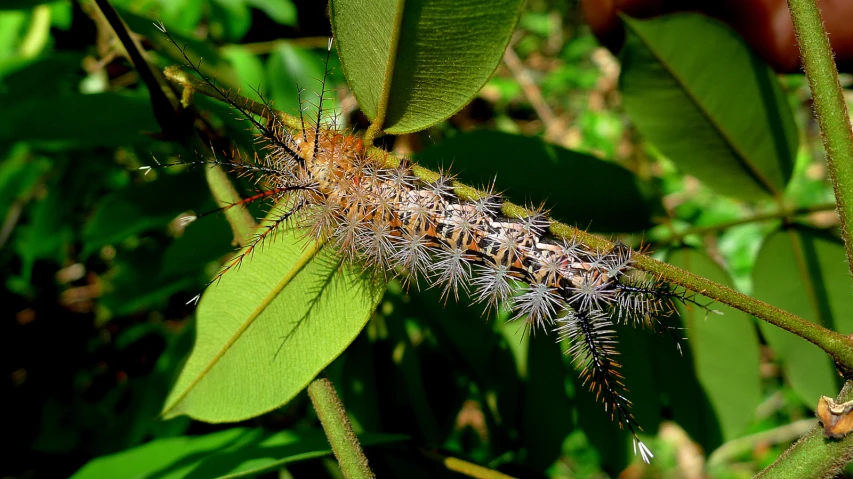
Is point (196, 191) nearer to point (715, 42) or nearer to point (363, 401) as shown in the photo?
point (363, 401)

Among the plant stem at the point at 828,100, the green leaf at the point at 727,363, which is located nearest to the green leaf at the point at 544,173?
the green leaf at the point at 727,363

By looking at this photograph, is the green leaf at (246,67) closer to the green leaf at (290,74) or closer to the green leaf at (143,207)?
the green leaf at (290,74)

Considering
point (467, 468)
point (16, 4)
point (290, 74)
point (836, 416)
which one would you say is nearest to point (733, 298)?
point (836, 416)

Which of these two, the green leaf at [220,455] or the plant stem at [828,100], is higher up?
the plant stem at [828,100]

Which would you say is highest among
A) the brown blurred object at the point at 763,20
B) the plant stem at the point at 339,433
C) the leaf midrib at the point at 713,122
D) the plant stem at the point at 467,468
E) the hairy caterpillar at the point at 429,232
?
the brown blurred object at the point at 763,20

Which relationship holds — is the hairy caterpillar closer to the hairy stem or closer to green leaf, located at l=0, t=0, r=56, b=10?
the hairy stem

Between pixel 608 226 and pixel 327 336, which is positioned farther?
pixel 608 226

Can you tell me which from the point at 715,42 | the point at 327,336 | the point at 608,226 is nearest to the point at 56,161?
the point at 327,336
